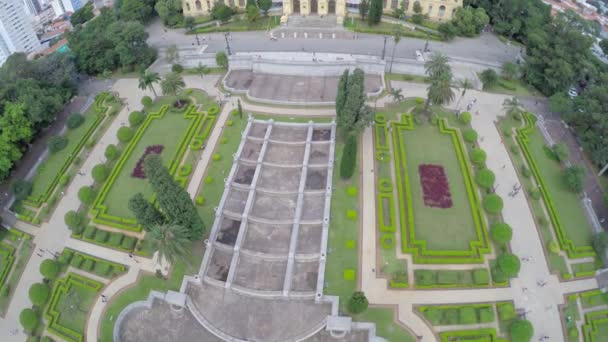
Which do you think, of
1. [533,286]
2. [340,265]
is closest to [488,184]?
[533,286]

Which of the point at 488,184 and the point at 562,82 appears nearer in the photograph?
the point at 488,184

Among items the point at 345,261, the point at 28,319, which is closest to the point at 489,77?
the point at 345,261

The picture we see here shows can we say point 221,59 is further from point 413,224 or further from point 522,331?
point 522,331

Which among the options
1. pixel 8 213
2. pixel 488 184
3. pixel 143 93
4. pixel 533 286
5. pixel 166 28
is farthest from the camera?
pixel 166 28

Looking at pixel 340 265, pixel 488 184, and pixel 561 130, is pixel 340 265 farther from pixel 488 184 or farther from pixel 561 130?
pixel 561 130

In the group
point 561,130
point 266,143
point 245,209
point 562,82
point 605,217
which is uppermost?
point 562,82

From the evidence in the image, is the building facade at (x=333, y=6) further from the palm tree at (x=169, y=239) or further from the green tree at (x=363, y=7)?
the palm tree at (x=169, y=239)

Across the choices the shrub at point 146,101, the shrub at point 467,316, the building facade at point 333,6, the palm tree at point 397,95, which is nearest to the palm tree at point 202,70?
the shrub at point 146,101

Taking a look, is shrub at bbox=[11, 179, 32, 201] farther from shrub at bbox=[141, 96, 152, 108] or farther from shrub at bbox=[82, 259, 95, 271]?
shrub at bbox=[141, 96, 152, 108]
